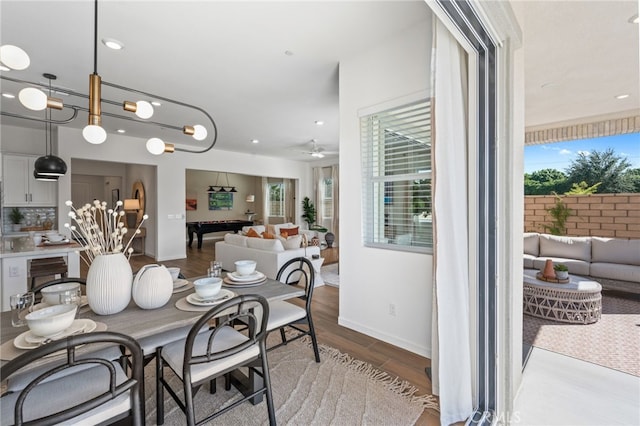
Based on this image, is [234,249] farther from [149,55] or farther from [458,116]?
[458,116]

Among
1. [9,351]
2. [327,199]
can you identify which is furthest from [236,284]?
[327,199]

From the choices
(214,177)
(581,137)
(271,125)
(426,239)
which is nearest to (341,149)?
(426,239)

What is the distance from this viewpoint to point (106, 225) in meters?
1.59

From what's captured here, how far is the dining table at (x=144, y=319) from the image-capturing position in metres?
1.23

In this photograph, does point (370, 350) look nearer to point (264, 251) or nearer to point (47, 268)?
point (264, 251)

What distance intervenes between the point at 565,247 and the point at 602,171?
4.86 ft

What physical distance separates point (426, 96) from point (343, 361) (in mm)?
2283

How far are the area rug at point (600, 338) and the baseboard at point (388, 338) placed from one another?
1.16m

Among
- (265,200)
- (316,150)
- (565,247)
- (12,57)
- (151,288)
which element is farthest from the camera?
(265,200)

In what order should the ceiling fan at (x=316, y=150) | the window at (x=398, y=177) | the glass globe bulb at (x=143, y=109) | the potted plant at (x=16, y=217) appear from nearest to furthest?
the glass globe bulb at (x=143, y=109)
the window at (x=398, y=177)
the potted plant at (x=16, y=217)
the ceiling fan at (x=316, y=150)

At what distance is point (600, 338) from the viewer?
8.96 ft

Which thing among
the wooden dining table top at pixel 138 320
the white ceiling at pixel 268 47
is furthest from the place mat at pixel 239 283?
the white ceiling at pixel 268 47

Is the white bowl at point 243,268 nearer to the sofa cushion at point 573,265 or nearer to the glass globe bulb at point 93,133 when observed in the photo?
the glass globe bulb at point 93,133

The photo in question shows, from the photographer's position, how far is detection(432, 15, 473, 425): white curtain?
5.66 ft
